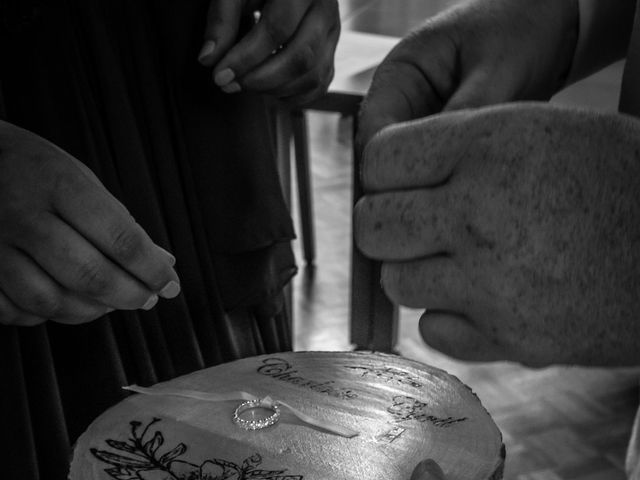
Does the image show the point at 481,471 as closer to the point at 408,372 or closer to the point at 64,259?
the point at 408,372

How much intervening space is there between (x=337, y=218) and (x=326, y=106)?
1.36m

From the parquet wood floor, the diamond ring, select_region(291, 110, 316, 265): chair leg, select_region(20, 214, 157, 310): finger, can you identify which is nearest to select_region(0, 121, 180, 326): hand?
select_region(20, 214, 157, 310): finger

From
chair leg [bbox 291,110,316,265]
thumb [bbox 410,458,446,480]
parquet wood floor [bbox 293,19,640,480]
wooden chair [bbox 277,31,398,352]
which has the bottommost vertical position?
parquet wood floor [bbox 293,19,640,480]

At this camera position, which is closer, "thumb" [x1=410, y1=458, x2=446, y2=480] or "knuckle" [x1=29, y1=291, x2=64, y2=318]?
"thumb" [x1=410, y1=458, x2=446, y2=480]

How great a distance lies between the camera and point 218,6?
0.80 metres

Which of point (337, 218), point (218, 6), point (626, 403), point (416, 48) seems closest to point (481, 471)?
point (416, 48)

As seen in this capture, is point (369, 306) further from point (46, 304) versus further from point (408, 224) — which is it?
point (408, 224)

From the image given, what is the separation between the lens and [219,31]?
79 cm

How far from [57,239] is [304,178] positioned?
65.9 inches

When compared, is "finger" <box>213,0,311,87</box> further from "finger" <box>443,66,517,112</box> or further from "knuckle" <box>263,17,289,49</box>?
"finger" <box>443,66,517,112</box>

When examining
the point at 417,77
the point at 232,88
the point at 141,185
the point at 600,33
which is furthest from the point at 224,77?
the point at 600,33

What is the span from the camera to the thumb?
52 centimetres

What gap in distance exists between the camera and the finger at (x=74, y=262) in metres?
0.63

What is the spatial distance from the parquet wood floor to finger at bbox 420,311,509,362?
1.14 meters
